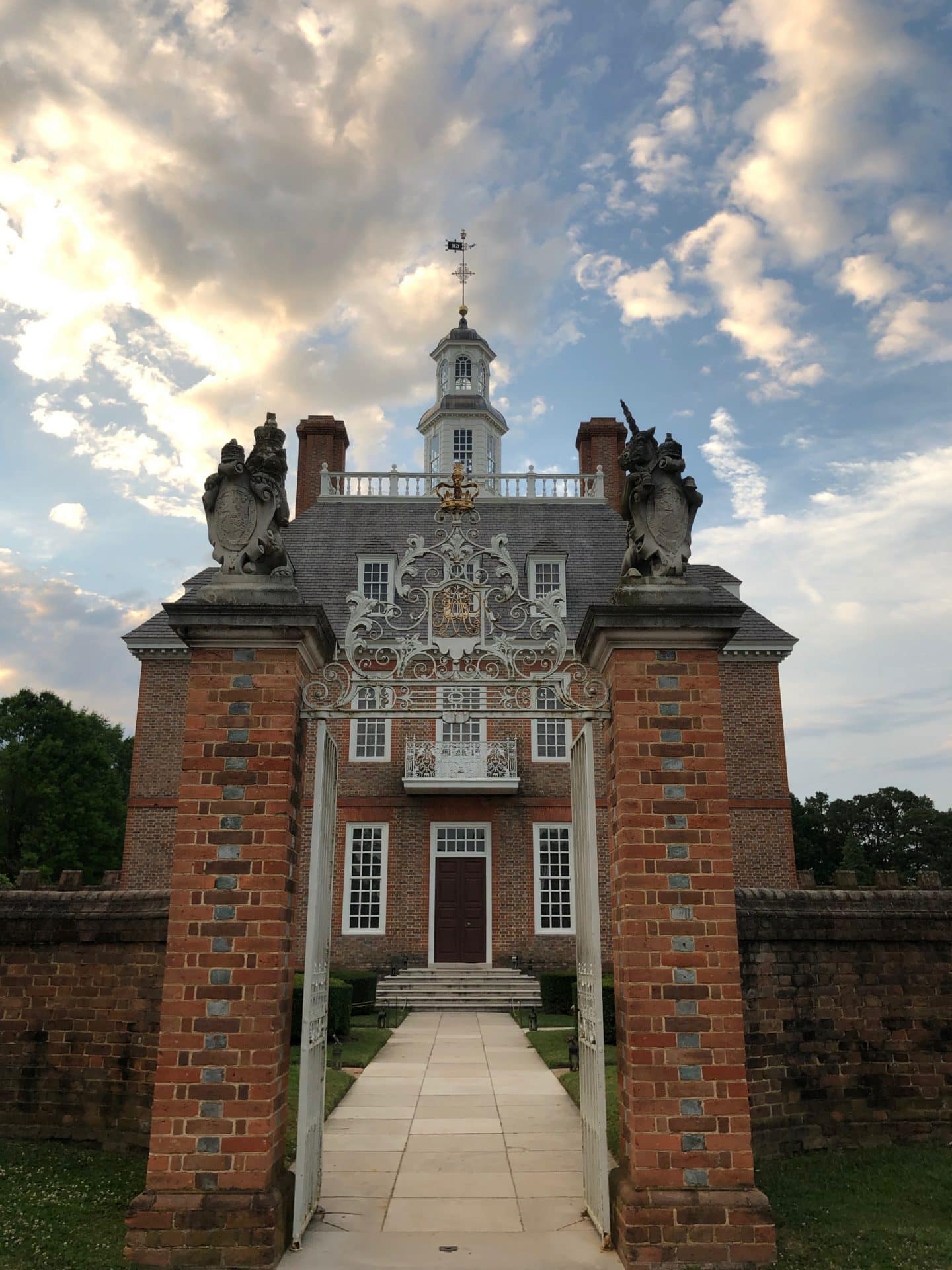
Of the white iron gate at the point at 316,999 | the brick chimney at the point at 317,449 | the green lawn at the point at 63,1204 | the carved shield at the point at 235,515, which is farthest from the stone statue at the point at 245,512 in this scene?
the brick chimney at the point at 317,449

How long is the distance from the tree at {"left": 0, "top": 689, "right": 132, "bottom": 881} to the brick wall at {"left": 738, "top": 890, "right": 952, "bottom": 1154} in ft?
97.8

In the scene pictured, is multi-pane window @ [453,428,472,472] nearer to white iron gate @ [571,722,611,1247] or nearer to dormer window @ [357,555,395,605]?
dormer window @ [357,555,395,605]

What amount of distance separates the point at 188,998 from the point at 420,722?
606 inches

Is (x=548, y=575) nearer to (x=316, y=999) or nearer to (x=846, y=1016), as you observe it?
(x=846, y=1016)

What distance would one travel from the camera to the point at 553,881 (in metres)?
19.6

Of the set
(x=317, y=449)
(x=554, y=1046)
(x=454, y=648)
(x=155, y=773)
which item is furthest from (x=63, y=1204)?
(x=317, y=449)

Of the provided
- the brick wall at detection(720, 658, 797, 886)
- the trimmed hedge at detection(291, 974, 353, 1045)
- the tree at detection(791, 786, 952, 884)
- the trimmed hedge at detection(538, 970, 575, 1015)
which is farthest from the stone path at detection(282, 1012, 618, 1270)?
the tree at detection(791, 786, 952, 884)

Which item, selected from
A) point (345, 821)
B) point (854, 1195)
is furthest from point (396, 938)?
point (854, 1195)

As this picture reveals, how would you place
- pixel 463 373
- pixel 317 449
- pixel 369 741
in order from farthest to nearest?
pixel 463 373, pixel 317 449, pixel 369 741

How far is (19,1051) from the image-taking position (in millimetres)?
6684

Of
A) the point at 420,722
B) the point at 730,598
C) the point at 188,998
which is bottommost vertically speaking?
the point at 188,998

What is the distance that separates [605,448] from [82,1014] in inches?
888

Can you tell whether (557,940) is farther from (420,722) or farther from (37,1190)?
(37,1190)

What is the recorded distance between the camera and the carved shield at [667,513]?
5484mm
